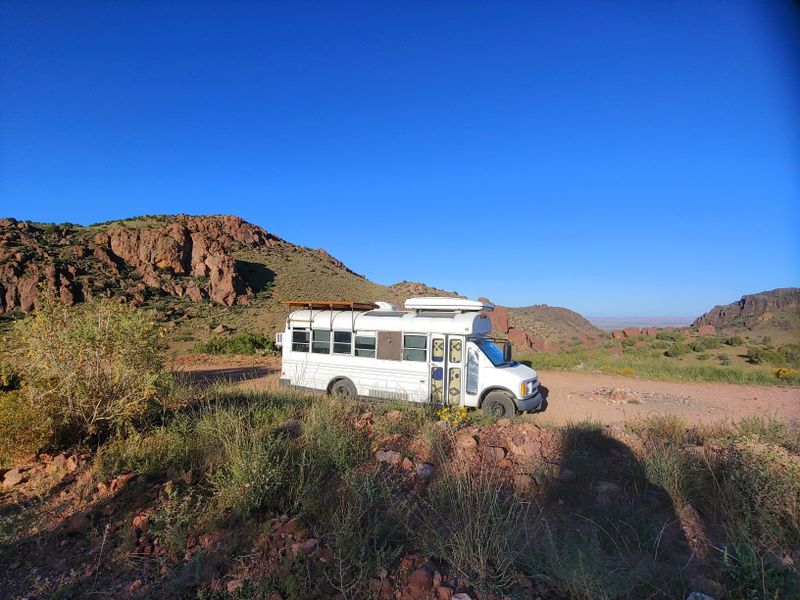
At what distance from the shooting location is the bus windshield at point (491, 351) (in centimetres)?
1009

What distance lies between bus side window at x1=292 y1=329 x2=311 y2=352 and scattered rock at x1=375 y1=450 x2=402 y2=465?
6757 millimetres

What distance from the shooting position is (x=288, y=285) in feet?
173

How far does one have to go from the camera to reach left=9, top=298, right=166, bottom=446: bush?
18.7 feet

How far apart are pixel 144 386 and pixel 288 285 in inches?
1881

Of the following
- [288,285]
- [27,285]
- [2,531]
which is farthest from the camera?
[288,285]

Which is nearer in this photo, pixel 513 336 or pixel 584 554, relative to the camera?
pixel 584 554

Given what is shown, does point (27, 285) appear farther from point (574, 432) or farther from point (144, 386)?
point (574, 432)

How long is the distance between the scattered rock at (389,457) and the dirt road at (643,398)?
16.5 feet

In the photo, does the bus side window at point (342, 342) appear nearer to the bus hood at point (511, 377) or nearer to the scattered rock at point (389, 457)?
the bus hood at point (511, 377)

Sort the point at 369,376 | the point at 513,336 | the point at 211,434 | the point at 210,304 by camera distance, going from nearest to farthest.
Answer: the point at 211,434
the point at 369,376
the point at 513,336
the point at 210,304

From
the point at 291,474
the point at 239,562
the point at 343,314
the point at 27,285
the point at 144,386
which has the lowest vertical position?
the point at 239,562

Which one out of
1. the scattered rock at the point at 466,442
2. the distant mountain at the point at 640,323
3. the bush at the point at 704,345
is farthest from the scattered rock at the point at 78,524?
the distant mountain at the point at 640,323

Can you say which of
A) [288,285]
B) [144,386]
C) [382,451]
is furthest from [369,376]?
[288,285]

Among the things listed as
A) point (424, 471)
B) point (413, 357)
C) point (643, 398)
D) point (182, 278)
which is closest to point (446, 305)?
point (413, 357)
